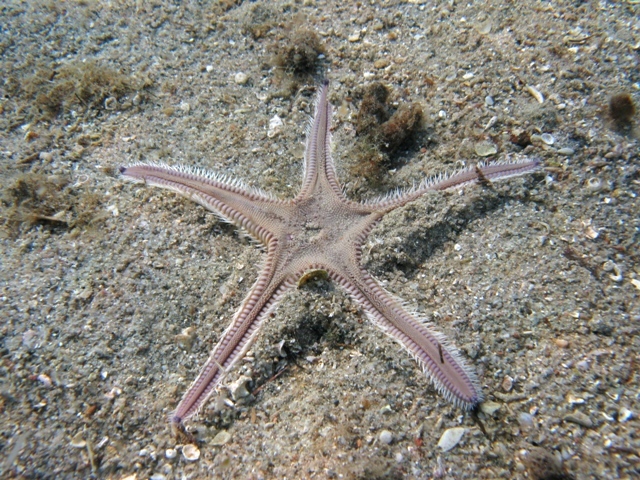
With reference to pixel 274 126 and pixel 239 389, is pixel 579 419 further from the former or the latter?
pixel 274 126

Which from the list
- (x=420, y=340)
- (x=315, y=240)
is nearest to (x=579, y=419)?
(x=420, y=340)

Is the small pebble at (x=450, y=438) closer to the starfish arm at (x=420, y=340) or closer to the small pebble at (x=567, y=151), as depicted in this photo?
the starfish arm at (x=420, y=340)

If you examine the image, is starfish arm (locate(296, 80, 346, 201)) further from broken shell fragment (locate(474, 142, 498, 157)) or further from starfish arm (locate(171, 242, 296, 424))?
broken shell fragment (locate(474, 142, 498, 157))

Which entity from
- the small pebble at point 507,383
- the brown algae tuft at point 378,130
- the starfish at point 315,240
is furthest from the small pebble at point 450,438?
the brown algae tuft at point 378,130

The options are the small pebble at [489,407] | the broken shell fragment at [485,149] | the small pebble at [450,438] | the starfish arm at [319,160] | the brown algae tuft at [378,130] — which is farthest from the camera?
the brown algae tuft at [378,130]

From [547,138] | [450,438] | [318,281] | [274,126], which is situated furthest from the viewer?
[274,126]

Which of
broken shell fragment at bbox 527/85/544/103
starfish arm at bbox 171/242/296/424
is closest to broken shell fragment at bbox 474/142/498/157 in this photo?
broken shell fragment at bbox 527/85/544/103

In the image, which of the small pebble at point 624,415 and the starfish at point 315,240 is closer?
the small pebble at point 624,415
